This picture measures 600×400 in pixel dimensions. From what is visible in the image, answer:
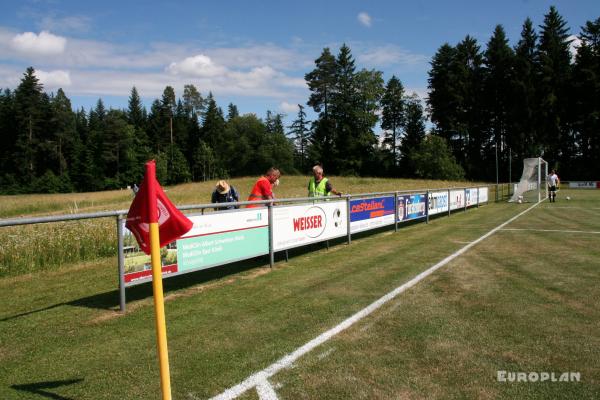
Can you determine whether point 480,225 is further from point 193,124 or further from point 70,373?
point 193,124

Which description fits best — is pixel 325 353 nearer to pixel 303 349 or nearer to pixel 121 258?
pixel 303 349

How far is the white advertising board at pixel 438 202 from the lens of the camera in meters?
17.9

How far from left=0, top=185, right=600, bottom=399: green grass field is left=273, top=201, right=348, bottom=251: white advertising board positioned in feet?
2.06

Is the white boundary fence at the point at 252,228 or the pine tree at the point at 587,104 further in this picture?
the pine tree at the point at 587,104

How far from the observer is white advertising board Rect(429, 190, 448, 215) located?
17.9 metres

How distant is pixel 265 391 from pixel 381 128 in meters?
92.3

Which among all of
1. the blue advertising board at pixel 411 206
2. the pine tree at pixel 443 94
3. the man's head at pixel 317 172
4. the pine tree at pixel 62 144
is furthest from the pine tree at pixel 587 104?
the pine tree at pixel 62 144

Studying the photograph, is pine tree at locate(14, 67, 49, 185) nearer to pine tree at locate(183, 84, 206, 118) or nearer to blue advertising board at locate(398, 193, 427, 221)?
pine tree at locate(183, 84, 206, 118)

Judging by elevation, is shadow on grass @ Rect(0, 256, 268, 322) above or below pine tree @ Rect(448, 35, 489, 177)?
below

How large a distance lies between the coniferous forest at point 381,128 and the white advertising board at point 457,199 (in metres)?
48.0

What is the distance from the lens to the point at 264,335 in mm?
4820

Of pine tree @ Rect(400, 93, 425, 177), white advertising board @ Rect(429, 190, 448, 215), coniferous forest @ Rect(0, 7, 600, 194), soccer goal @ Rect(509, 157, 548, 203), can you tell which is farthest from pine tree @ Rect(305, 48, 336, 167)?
white advertising board @ Rect(429, 190, 448, 215)

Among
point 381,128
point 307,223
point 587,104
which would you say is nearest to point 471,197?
point 307,223

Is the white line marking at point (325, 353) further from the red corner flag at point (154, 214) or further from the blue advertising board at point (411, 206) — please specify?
the blue advertising board at point (411, 206)
